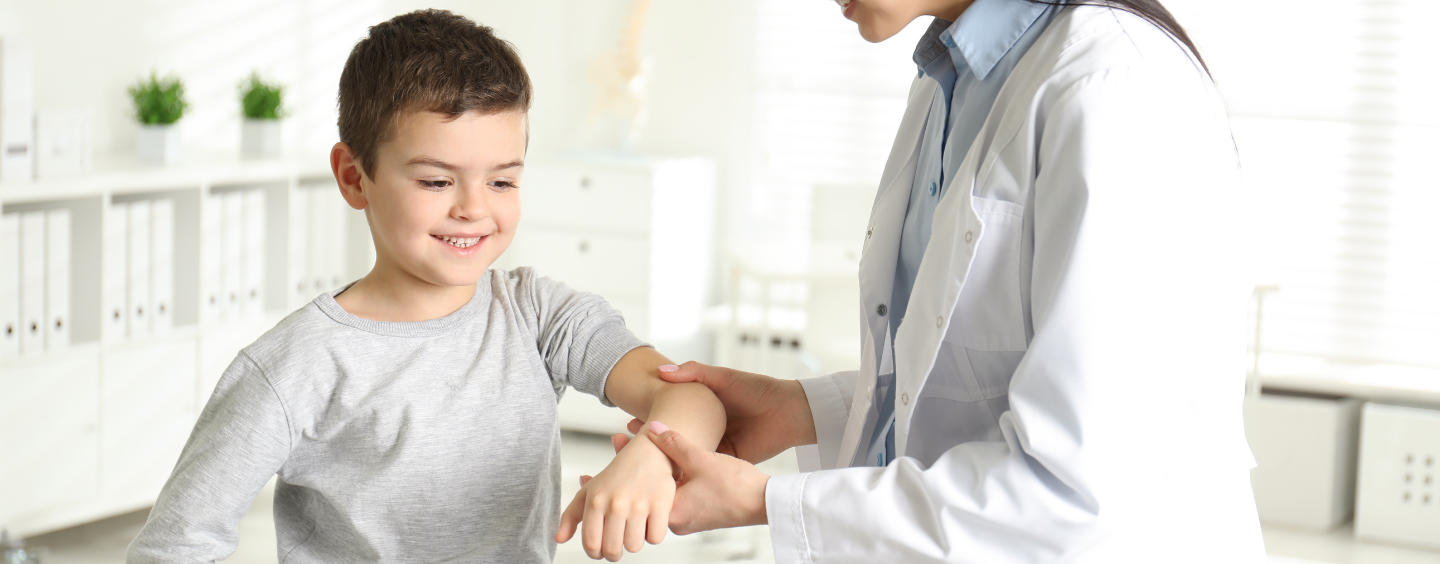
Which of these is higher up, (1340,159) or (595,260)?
(1340,159)

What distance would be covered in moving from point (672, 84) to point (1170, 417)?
4.03m

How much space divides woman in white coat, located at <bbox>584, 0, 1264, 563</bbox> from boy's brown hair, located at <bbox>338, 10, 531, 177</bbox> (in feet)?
1.17

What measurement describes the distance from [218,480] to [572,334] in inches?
14.6

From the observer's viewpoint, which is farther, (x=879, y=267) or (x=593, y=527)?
(x=879, y=267)

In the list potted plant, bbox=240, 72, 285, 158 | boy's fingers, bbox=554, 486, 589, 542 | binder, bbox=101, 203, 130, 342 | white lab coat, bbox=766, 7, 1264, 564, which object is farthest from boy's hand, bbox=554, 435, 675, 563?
potted plant, bbox=240, 72, 285, 158

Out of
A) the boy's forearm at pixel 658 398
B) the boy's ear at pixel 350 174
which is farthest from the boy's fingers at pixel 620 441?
the boy's ear at pixel 350 174

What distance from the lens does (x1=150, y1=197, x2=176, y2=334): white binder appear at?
9.97ft

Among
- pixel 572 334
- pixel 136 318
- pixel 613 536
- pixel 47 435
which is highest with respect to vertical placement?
pixel 572 334

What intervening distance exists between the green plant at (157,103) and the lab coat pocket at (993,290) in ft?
9.29

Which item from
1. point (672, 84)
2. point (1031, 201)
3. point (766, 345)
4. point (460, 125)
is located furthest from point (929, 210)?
point (672, 84)

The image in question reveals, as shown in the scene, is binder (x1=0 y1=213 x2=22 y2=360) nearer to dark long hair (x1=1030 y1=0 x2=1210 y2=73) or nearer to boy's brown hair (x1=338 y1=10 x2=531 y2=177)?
boy's brown hair (x1=338 y1=10 x2=531 y2=177)

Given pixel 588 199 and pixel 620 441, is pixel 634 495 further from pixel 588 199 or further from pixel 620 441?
pixel 588 199

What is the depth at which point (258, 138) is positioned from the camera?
3.46 metres

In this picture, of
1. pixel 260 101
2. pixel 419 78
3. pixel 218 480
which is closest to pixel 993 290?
pixel 419 78
